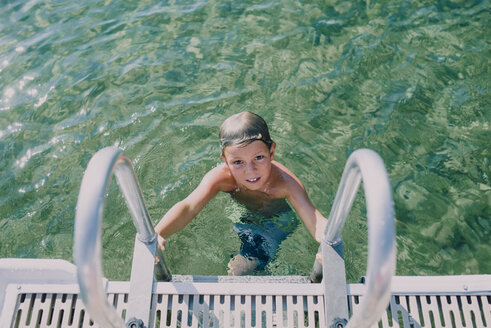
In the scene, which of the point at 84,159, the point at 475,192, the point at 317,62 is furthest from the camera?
the point at 317,62

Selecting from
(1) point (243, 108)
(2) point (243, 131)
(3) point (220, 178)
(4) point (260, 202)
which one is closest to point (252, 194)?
(4) point (260, 202)

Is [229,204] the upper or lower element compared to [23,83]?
lower

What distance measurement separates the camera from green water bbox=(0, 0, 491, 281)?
3578 mm

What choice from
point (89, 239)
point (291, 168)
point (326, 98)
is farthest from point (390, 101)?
point (89, 239)

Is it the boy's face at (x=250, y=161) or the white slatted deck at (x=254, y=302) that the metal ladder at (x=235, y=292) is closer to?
the white slatted deck at (x=254, y=302)

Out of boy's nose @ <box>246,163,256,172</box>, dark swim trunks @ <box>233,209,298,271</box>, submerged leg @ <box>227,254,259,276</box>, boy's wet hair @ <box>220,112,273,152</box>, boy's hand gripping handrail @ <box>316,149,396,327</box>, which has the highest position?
boy's hand gripping handrail @ <box>316,149,396,327</box>

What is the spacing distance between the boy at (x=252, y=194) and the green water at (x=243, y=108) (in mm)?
141

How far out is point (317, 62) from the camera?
5.05 metres

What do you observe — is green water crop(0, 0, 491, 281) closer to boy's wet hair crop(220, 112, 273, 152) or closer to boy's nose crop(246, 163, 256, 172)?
boy's nose crop(246, 163, 256, 172)

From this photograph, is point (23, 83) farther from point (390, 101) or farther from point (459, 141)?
point (459, 141)

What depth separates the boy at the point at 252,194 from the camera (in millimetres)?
3145

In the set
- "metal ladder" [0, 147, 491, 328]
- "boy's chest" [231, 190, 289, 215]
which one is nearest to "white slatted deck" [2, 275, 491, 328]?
"metal ladder" [0, 147, 491, 328]

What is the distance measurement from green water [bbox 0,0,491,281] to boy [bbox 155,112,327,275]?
0.46 feet

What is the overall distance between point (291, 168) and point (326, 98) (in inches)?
37.5
